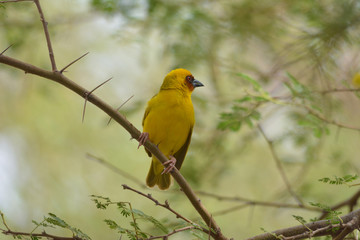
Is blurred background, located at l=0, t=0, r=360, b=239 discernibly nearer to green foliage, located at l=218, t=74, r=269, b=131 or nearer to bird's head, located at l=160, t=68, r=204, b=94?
green foliage, located at l=218, t=74, r=269, b=131

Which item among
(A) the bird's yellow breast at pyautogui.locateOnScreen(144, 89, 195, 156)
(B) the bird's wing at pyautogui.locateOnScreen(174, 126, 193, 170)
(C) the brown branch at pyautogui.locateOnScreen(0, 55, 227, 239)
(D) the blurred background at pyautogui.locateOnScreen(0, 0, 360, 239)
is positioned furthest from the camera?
(D) the blurred background at pyautogui.locateOnScreen(0, 0, 360, 239)

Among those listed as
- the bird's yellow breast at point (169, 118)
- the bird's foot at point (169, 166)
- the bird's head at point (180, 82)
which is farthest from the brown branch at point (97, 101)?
the bird's head at point (180, 82)

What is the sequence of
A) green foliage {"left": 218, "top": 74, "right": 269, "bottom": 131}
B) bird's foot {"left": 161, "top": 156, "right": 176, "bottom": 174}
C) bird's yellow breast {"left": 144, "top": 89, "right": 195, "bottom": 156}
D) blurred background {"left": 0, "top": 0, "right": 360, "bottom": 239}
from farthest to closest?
blurred background {"left": 0, "top": 0, "right": 360, "bottom": 239}, bird's yellow breast {"left": 144, "top": 89, "right": 195, "bottom": 156}, green foliage {"left": 218, "top": 74, "right": 269, "bottom": 131}, bird's foot {"left": 161, "top": 156, "right": 176, "bottom": 174}

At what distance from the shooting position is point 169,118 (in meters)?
4.05

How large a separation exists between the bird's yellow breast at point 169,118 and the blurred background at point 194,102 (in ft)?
1.61

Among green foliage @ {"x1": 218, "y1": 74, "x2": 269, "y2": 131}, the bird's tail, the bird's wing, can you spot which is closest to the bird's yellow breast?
the bird's wing

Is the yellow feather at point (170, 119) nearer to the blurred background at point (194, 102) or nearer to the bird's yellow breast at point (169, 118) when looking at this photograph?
the bird's yellow breast at point (169, 118)

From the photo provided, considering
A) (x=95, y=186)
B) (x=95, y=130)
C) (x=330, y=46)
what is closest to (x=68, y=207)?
(x=95, y=186)

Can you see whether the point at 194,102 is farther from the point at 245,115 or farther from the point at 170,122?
the point at 245,115

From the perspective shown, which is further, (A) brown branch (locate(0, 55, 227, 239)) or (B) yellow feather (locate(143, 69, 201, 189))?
(B) yellow feather (locate(143, 69, 201, 189))

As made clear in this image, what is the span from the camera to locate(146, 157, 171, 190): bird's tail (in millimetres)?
4402

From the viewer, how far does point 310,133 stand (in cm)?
512

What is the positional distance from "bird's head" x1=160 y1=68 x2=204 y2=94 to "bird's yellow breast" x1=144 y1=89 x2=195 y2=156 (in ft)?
0.50

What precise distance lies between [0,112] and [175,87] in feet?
12.7
